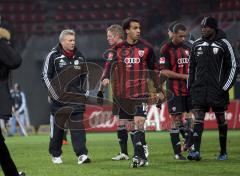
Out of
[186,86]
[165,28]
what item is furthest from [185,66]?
[165,28]

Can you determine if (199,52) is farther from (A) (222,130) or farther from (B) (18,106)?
(B) (18,106)

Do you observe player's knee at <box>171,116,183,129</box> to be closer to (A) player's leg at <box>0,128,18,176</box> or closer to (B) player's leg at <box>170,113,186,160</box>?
(B) player's leg at <box>170,113,186,160</box>

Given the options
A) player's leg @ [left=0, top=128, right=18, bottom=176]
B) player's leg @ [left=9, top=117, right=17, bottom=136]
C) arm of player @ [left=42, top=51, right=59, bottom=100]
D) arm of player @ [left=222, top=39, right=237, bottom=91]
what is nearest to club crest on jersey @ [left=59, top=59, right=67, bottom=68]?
arm of player @ [left=42, top=51, right=59, bottom=100]

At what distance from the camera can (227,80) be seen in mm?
11461

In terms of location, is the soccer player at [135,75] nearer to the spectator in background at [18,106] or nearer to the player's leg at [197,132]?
the player's leg at [197,132]

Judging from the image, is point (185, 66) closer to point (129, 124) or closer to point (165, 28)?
point (129, 124)

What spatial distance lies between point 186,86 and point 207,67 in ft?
4.46

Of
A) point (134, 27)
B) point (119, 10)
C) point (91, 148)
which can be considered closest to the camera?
point (134, 27)

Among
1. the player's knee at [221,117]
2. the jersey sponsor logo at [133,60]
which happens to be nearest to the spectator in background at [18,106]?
the player's knee at [221,117]

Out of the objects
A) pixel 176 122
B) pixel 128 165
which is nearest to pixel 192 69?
pixel 176 122

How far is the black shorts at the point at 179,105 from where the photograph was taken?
41.4ft

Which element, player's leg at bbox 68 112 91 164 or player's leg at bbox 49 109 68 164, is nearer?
player's leg at bbox 68 112 91 164

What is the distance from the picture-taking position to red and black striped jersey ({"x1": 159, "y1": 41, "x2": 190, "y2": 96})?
12.6m

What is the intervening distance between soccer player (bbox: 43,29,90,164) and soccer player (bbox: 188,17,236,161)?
189 cm
